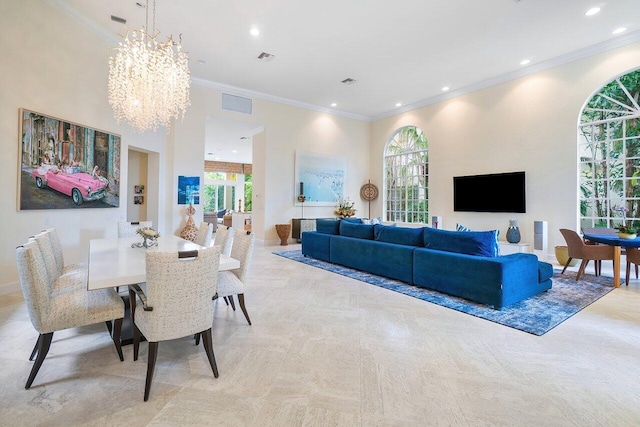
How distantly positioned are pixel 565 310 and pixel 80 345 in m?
4.76

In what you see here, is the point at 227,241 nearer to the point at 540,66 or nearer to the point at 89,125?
the point at 89,125

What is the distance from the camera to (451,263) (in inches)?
144

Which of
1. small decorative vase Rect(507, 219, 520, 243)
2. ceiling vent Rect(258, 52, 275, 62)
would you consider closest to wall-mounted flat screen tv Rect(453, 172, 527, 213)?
small decorative vase Rect(507, 219, 520, 243)

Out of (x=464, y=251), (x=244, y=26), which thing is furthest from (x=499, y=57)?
(x=244, y=26)

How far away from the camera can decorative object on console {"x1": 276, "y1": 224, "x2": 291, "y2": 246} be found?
26.3 ft

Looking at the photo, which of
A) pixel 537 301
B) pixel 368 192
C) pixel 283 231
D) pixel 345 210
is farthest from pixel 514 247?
pixel 283 231

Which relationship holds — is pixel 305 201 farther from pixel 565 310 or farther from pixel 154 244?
pixel 565 310

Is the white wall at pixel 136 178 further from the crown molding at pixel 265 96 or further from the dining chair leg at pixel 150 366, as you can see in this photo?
the dining chair leg at pixel 150 366

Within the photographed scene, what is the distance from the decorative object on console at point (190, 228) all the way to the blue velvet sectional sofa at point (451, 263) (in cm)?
358

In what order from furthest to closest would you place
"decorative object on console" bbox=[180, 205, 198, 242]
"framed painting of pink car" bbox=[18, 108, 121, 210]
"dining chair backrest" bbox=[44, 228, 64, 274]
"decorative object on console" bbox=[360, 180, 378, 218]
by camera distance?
"decorative object on console" bbox=[360, 180, 378, 218], "decorative object on console" bbox=[180, 205, 198, 242], "framed painting of pink car" bbox=[18, 108, 121, 210], "dining chair backrest" bbox=[44, 228, 64, 274]

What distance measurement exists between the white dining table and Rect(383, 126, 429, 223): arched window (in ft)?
22.7

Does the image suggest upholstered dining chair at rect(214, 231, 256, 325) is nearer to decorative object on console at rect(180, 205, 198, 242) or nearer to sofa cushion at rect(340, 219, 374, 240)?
sofa cushion at rect(340, 219, 374, 240)

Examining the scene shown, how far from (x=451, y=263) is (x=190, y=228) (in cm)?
547

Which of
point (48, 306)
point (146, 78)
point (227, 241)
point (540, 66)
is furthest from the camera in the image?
A: point (540, 66)
